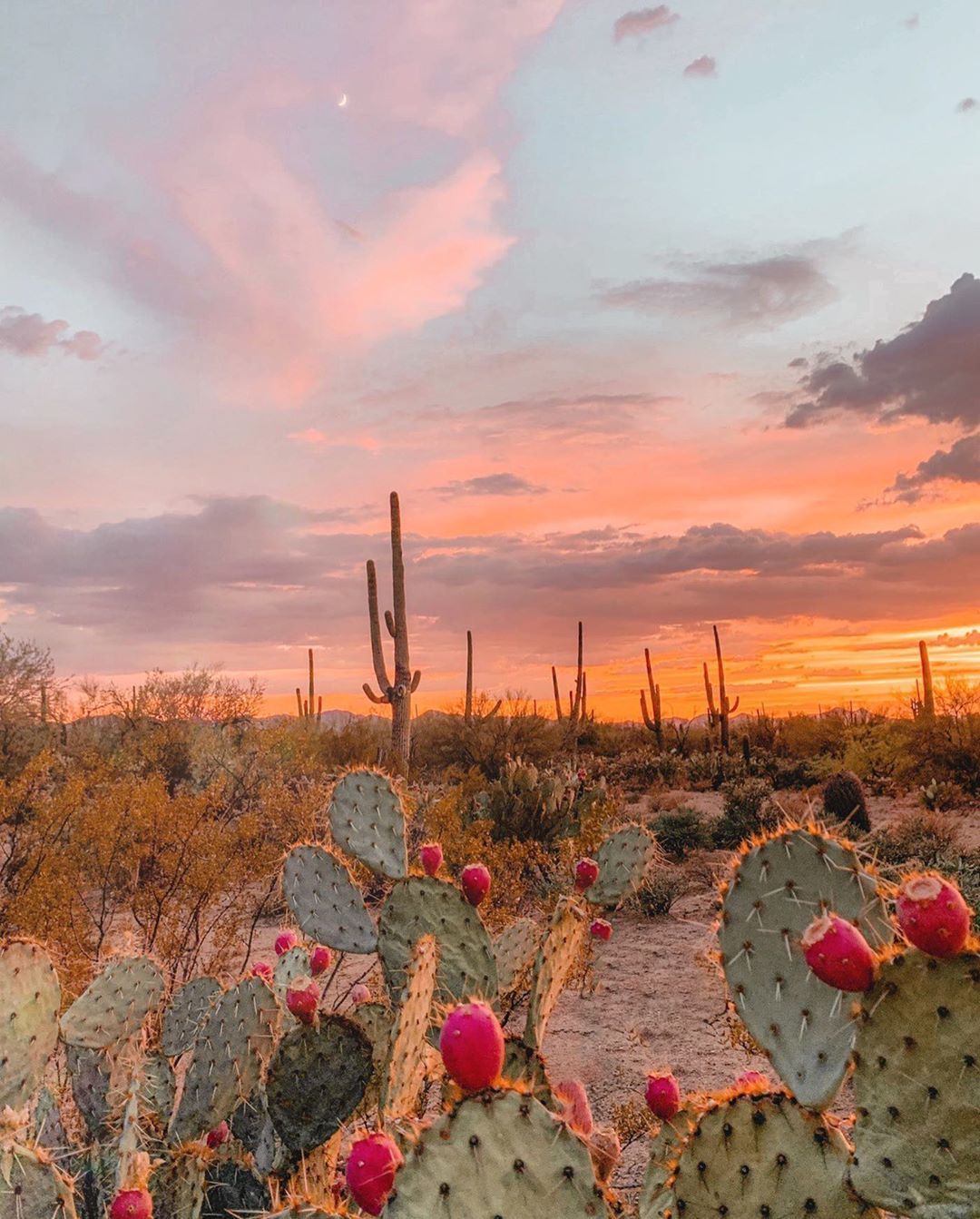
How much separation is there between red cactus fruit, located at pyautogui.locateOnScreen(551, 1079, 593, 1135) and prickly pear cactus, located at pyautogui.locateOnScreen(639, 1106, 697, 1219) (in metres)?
0.23

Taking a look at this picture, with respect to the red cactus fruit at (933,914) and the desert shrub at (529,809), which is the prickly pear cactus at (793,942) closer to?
the red cactus fruit at (933,914)

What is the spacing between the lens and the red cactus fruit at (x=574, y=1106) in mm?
2569

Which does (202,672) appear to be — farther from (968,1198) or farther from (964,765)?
(968,1198)

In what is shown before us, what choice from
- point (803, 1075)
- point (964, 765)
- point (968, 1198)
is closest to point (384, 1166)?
point (803, 1075)

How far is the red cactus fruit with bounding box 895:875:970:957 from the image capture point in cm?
168

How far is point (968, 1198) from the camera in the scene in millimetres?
1893

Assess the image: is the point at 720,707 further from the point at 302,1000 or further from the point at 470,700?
the point at 302,1000

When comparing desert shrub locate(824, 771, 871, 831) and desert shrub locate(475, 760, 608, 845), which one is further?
desert shrub locate(824, 771, 871, 831)

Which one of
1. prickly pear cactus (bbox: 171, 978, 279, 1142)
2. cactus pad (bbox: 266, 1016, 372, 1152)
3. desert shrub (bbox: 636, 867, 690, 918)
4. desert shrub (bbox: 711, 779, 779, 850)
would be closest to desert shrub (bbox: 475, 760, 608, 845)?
desert shrub (bbox: 636, 867, 690, 918)

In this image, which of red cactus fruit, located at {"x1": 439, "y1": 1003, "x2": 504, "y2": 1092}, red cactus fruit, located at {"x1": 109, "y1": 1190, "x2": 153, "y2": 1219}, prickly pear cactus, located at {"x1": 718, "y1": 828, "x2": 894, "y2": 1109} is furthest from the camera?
red cactus fruit, located at {"x1": 109, "y1": 1190, "x2": 153, "y2": 1219}

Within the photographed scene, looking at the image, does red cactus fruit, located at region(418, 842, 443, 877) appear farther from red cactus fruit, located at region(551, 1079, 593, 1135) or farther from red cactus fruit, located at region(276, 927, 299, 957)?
red cactus fruit, located at region(551, 1079, 593, 1135)

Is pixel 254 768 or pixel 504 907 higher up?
pixel 254 768

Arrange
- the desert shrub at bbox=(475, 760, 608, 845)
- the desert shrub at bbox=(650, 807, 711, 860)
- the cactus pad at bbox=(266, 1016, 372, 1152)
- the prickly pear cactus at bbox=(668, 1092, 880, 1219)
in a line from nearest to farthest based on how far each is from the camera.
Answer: the prickly pear cactus at bbox=(668, 1092, 880, 1219), the cactus pad at bbox=(266, 1016, 372, 1152), the desert shrub at bbox=(475, 760, 608, 845), the desert shrub at bbox=(650, 807, 711, 860)

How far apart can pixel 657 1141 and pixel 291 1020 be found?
5.04 ft
